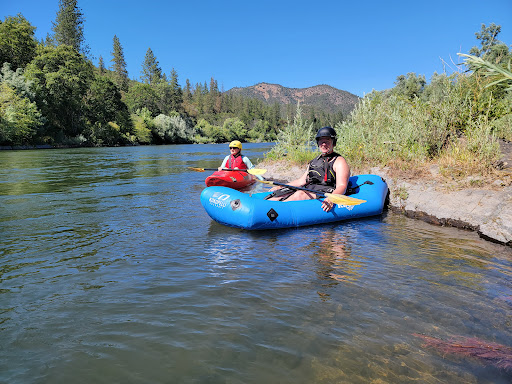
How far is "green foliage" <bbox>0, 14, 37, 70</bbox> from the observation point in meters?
41.5

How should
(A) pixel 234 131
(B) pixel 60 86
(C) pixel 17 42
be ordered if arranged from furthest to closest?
(A) pixel 234 131, (C) pixel 17 42, (B) pixel 60 86

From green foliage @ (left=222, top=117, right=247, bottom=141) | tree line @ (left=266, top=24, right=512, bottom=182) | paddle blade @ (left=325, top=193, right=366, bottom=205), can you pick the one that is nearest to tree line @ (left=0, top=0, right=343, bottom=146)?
green foliage @ (left=222, top=117, right=247, bottom=141)

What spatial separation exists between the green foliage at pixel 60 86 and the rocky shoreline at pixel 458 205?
39.1 m

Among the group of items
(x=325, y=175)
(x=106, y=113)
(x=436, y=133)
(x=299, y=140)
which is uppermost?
(x=106, y=113)

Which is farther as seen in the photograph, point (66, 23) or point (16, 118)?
point (66, 23)

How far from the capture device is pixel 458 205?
562 centimetres

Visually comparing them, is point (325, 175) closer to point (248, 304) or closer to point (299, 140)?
point (248, 304)

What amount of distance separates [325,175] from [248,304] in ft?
11.5

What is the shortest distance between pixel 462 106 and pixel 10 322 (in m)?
8.50

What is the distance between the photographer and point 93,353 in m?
2.19

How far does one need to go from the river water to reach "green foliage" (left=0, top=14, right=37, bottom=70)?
49317mm

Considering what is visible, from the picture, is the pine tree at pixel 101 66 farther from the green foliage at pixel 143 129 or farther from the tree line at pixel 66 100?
the green foliage at pixel 143 129

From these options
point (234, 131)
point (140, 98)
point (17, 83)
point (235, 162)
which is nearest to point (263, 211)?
point (235, 162)

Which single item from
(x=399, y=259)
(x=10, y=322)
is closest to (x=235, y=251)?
(x=399, y=259)
